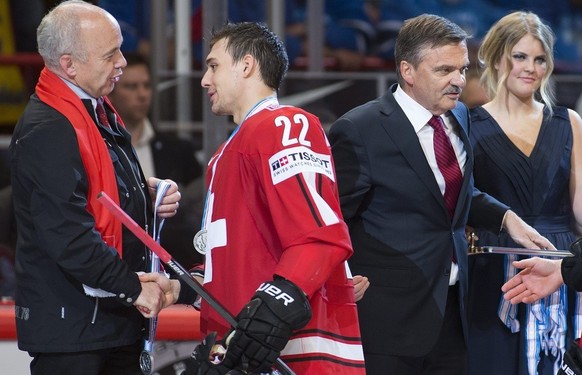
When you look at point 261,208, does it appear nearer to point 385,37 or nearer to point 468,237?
point 468,237

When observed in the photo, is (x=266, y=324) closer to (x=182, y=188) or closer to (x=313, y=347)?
(x=313, y=347)

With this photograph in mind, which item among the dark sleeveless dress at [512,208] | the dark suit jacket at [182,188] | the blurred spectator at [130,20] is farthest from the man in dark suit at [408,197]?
the blurred spectator at [130,20]

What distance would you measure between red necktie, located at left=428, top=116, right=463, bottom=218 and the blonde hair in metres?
0.47

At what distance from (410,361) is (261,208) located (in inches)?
37.5

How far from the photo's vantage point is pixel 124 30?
6.48 metres

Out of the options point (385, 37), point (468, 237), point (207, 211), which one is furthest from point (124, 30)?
point (207, 211)

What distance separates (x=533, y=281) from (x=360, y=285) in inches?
23.9

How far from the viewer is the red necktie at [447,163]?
11.1 ft

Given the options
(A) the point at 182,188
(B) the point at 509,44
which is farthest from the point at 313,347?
(A) the point at 182,188

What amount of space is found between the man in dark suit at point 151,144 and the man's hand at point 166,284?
181cm

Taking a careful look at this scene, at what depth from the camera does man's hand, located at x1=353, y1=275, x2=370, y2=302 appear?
10.5ft

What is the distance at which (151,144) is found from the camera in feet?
16.5

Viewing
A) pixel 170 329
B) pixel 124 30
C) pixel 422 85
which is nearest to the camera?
pixel 422 85

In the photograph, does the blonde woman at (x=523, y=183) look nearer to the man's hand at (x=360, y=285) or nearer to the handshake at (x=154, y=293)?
the man's hand at (x=360, y=285)
